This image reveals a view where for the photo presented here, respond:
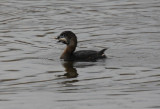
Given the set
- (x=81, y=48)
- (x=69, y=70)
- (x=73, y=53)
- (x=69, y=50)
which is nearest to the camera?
(x=69, y=70)

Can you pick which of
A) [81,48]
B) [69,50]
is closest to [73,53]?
[69,50]

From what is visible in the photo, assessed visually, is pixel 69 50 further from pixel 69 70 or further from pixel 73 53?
pixel 69 70

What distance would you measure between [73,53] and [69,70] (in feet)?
4.96

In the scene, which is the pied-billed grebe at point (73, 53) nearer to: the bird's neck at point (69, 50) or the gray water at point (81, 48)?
the bird's neck at point (69, 50)

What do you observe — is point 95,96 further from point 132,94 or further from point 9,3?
point 9,3

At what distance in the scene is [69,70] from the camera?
16.8 meters

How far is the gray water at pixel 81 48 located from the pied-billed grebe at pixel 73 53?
33 centimetres

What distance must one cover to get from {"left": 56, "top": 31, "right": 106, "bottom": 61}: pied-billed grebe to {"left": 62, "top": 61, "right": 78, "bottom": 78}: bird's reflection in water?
270 millimetres

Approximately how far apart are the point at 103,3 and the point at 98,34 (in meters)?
5.92

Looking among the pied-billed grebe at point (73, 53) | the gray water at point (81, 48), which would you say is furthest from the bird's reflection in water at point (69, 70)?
the pied-billed grebe at point (73, 53)

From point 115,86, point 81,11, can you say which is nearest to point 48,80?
point 115,86

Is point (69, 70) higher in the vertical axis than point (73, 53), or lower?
lower

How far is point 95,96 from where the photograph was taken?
13.1 metres

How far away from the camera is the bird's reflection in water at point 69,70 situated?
16052mm
